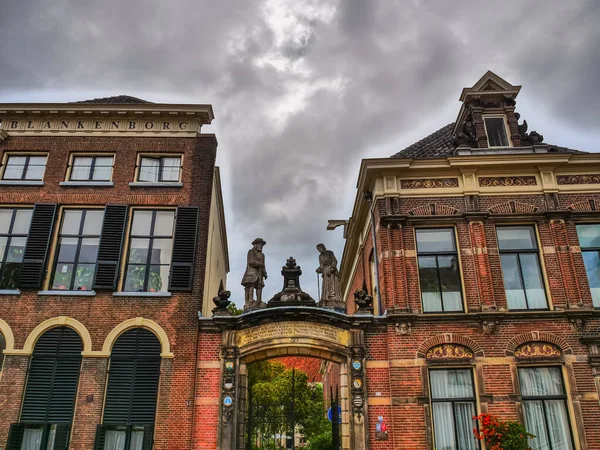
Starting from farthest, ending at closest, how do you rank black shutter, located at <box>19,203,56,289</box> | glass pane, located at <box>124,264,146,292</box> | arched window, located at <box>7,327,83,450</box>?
glass pane, located at <box>124,264,146,292</box>
black shutter, located at <box>19,203,56,289</box>
arched window, located at <box>7,327,83,450</box>

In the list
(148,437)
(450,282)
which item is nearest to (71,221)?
(148,437)

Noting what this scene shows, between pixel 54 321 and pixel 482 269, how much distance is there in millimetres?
13109

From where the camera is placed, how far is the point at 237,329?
14570mm

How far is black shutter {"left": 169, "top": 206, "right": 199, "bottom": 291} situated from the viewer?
598 inches

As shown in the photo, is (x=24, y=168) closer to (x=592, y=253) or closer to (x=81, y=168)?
(x=81, y=168)

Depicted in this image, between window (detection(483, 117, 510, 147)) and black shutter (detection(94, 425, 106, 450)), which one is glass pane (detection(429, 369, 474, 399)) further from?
black shutter (detection(94, 425, 106, 450))

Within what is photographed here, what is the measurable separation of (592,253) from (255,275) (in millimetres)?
10863

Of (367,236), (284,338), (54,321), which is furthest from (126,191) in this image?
(367,236)

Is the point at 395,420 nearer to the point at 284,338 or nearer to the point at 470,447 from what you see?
the point at 470,447

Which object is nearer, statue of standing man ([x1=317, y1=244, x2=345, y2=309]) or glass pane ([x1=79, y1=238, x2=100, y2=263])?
glass pane ([x1=79, y1=238, x2=100, y2=263])

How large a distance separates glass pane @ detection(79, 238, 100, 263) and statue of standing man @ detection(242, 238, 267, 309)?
4898mm

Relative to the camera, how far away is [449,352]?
1404cm

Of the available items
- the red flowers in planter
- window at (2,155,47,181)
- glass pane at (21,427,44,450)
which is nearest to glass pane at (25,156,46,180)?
window at (2,155,47,181)

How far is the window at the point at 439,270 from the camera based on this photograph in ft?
48.6
